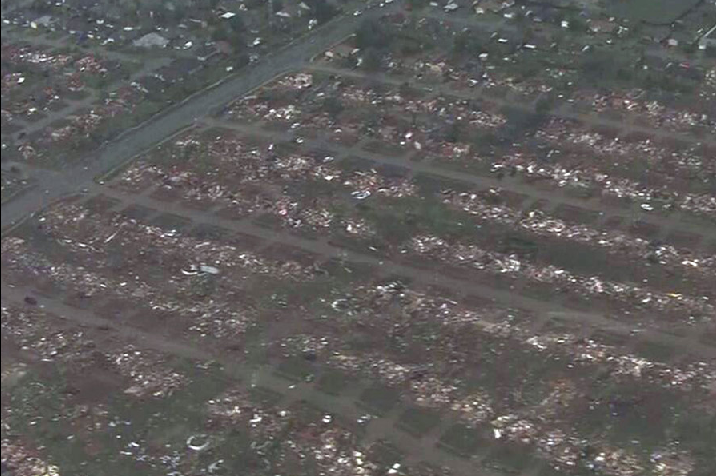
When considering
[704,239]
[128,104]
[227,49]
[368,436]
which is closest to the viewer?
[368,436]

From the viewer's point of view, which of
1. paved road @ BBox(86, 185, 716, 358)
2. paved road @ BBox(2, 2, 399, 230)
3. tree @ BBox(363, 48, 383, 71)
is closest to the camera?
paved road @ BBox(86, 185, 716, 358)

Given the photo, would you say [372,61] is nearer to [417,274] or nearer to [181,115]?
[181,115]

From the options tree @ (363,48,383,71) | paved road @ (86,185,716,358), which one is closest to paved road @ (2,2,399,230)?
paved road @ (86,185,716,358)

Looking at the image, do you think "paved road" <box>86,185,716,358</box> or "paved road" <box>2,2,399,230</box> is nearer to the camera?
"paved road" <box>86,185,716,358</box>

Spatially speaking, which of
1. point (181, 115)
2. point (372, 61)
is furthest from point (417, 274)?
point (372, 61)

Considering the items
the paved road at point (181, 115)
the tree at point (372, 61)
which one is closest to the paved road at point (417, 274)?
the paved road at point (181, 115)

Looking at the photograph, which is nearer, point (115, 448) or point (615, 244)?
point (115, 448)

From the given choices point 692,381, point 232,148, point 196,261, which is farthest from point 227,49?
point 692,381

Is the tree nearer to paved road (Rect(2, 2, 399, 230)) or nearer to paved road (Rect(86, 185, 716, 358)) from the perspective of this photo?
paved road (Rect(2, 2, 399, 230))

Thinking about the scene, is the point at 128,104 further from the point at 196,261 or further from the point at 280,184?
the point at 196,261
